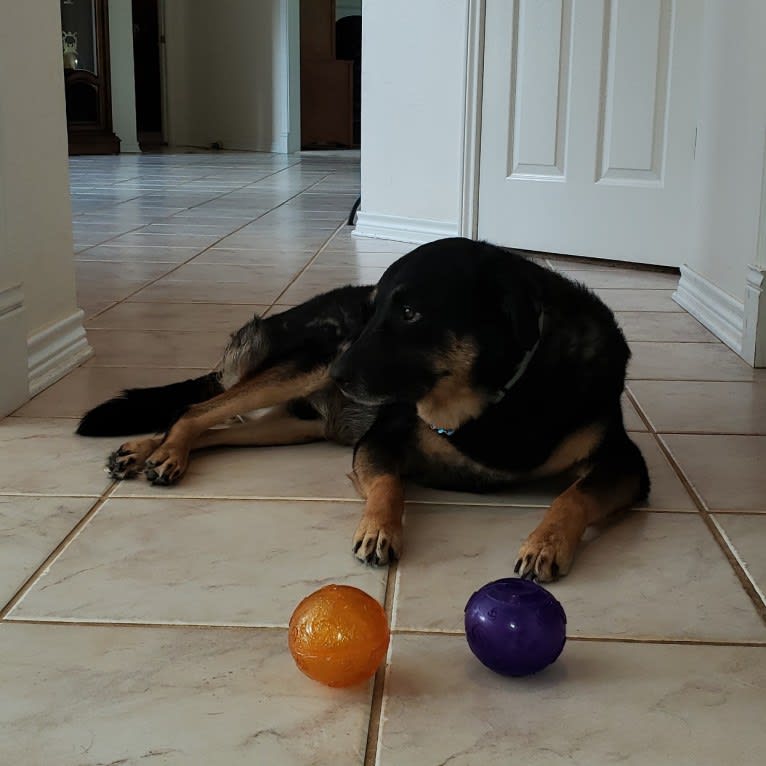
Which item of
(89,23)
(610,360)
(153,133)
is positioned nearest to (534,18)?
(610,360)

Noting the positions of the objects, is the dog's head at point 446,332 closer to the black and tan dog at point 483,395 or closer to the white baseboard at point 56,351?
the black and tan dog at point 483,395

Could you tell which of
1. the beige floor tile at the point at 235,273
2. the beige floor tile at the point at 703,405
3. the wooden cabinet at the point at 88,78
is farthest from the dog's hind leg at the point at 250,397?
the wooden cabinet at the point at 88,78

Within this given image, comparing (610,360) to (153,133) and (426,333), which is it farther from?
(153,133)

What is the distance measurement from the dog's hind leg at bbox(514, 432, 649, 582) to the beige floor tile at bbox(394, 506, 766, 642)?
1.2 inches

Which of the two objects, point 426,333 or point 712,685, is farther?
point 426,333

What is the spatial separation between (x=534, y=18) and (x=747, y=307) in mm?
1923

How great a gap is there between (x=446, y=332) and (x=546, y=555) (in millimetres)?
378

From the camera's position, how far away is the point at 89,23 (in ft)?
37.8

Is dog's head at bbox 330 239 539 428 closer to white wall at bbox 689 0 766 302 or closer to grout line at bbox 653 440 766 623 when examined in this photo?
grout line at bbox 653 440 766 623

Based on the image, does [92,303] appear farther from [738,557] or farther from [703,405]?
[738,557]

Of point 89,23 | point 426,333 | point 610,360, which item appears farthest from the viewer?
point 89,23

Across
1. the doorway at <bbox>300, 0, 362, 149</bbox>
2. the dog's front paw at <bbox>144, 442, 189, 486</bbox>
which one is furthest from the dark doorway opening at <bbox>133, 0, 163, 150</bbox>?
the dog's front paw at <bbox>144, 442, 189, 486</bbox>

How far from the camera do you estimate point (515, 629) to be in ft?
3.88

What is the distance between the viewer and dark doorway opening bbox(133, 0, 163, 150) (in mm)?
13641
